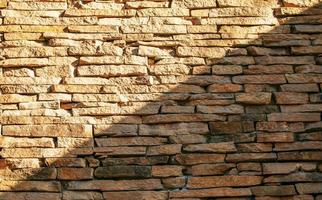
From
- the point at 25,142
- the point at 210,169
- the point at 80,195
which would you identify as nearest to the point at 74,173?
the point at 80,195

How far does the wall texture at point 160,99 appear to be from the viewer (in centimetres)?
317

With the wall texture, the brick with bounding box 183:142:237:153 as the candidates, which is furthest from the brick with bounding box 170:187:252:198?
the brick with bounding box 183:142:237:153

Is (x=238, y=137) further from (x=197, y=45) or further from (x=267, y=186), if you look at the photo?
(x=197, y=45)

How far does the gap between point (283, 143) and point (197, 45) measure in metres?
0.86

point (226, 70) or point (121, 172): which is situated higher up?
point (226, 70)

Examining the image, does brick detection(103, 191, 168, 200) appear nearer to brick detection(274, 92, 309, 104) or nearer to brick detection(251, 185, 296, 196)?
brick detection(251, 185, 296, 196)

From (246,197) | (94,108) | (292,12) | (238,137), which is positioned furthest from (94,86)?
(292,12)

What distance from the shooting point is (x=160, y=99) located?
131 inches

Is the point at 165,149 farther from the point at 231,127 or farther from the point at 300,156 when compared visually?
the point at 300,156

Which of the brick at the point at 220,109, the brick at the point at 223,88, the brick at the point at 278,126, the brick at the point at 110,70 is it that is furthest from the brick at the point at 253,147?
the brick at the point at 110,70

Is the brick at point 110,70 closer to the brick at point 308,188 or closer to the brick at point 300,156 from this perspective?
the brick at point 300,156

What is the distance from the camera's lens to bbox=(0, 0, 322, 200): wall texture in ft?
10.4

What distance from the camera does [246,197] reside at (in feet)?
10.3

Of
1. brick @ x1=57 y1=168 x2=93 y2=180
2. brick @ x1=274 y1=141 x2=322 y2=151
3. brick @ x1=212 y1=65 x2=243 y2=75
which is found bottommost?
brick @ x1=57 y1=168 x2=93 y2=180
